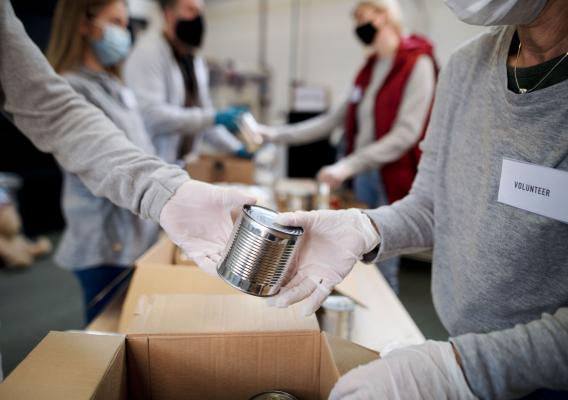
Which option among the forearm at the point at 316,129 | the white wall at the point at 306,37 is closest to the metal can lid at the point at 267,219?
the forearm at the point at 316,129

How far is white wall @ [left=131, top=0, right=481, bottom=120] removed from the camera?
3.57m

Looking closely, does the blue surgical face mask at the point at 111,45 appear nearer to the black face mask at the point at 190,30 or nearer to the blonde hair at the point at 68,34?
the blonde hair at the point at 68,34

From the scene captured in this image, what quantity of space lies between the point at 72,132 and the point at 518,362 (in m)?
0.85

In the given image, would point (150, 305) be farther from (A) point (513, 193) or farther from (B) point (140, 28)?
(B) point (140, 28)

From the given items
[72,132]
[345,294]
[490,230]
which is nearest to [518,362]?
[490,230]

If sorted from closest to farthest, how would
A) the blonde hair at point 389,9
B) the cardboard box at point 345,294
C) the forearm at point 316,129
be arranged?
the cardboard box at point 345,294, the blonde hair at point 389,9, the forearm at point 316,129

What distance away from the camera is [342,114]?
240 centimetres

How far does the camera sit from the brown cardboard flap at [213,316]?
70cm

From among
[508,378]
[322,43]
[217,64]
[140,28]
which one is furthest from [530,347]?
[140,28]

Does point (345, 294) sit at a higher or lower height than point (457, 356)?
lower

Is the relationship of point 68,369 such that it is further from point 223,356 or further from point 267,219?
point 267,219

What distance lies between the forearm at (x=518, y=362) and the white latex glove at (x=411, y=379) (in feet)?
0.07

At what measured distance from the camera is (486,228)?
0.68 meters

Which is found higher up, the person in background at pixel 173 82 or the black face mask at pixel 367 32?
the black face mask at pixel 367 32
